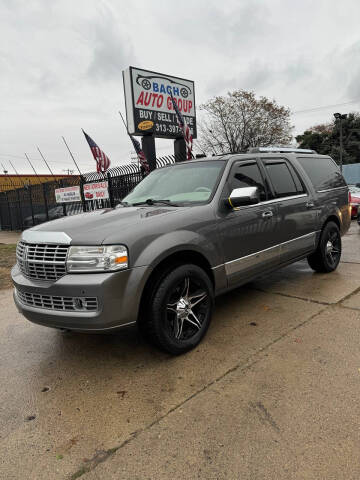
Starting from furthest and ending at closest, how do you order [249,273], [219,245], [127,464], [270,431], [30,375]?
[249,273]
[219,245]
[30,375]
[270,431]
[127,464]

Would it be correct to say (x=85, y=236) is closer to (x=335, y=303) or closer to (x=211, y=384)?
(x=211, y=384)

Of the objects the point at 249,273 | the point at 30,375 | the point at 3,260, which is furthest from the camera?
the point at 3,260

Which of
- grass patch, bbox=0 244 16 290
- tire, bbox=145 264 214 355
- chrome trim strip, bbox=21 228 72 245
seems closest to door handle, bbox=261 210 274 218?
tire, bbox=145 264 214 355

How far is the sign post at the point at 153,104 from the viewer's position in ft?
35.5

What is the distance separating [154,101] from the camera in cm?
1130

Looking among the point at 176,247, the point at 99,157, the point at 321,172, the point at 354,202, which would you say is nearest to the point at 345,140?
the point at 354,202

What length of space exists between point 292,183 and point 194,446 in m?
3.62

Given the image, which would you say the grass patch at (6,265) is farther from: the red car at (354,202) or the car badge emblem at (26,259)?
the red car at (354,202)

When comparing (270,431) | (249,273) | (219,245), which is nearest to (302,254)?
(249,273)

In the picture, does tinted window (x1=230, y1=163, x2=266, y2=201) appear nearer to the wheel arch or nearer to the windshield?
the windshield

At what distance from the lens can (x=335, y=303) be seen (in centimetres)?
417

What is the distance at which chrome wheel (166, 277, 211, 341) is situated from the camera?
10.2ft

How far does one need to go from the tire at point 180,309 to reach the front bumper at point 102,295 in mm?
197

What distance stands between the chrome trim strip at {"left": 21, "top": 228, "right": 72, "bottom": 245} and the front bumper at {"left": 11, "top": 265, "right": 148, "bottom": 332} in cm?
29
